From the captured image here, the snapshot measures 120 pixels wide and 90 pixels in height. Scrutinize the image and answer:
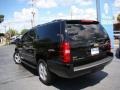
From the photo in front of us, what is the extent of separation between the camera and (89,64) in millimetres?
5547

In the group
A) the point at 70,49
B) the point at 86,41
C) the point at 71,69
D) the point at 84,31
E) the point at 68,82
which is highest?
the point at 84,31

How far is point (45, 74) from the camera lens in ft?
20.4

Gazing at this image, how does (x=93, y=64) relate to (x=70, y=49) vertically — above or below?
below

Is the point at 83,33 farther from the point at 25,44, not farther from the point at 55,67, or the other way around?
the point at 25,44

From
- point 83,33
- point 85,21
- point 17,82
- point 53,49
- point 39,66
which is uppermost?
point 85,21

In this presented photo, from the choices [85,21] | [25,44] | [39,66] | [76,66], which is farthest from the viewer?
[25,44]

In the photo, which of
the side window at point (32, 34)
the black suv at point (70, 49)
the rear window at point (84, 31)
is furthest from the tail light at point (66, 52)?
the side window at point (32, 34)

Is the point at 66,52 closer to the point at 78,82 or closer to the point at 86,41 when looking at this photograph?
the point at 86,41

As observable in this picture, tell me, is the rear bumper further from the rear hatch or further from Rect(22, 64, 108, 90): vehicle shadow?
Rect(22, 64, 108, 90): vehicle shadow

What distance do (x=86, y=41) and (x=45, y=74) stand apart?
5.81ft

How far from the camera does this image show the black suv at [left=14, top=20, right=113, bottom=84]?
16.8ft

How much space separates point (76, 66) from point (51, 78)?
124 cm

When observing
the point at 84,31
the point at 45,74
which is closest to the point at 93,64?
the point at 84,31

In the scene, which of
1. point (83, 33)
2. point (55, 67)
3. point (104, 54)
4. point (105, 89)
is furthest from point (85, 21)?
point (105, 89)
